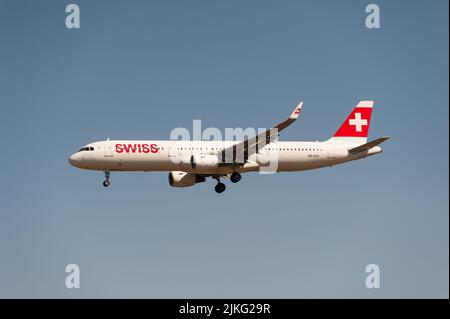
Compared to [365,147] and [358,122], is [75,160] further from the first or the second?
[358,122]

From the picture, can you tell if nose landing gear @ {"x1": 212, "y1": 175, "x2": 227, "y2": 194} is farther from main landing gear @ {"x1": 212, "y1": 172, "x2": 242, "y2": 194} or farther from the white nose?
the white nose

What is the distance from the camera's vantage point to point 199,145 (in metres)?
72.6

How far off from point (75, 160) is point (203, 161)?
11179mm

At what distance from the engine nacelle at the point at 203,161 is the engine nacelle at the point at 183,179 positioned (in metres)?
5.76

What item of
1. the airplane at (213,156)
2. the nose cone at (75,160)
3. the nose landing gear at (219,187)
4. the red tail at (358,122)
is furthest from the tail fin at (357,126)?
the nose cone at (75,160)

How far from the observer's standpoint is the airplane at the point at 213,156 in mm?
70750

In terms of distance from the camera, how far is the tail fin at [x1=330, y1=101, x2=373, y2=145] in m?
79.7

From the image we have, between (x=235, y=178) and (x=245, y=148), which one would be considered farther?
(x=235, y=178)

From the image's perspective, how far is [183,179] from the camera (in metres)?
76.6

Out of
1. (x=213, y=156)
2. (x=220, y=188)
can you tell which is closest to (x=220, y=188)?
(x=220, y=188)

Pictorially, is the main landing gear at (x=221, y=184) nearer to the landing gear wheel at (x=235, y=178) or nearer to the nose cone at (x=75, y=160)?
the landing gear wheel at (x=235, y=178)

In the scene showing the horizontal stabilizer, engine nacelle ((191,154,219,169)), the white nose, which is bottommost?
engine nacelle ((191,154,219,169))

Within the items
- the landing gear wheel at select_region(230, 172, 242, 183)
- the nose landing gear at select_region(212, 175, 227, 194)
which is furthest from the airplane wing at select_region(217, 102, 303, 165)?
the nose landing gear at select_region(212, 175, 227, 194)
